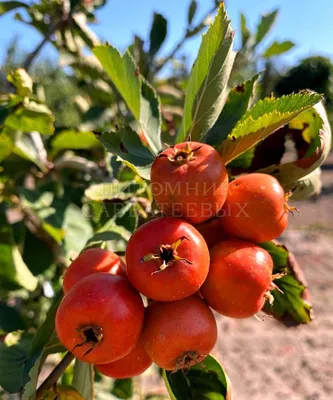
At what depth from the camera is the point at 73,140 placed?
1.64 meters

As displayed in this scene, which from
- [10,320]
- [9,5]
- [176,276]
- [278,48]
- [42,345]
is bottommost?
[10,320]

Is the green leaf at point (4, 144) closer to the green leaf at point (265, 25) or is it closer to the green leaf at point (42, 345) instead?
the green leaf at point (42, 345)

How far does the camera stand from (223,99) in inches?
38.8

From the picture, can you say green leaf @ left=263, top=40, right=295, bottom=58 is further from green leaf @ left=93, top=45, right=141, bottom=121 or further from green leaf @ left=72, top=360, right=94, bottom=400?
green leaf @ left=72, top=360, right=94, bottom=400

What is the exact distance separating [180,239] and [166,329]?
0.15m

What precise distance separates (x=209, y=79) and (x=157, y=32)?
0.77m

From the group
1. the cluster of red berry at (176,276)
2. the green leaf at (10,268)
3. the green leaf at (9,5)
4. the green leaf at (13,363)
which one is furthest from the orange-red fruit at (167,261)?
the green leaf at (9,5)

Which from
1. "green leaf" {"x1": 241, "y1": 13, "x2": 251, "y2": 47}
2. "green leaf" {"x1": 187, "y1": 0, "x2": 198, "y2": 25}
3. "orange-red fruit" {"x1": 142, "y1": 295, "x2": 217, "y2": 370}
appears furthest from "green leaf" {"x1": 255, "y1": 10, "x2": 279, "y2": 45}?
"orange-red fruit" {"x1": 142, "y1": 295, "x2": 217, "y2": 370}

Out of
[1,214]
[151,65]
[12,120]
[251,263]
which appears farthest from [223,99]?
[1,214]

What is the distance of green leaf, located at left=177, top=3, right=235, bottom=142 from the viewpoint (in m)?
0.82

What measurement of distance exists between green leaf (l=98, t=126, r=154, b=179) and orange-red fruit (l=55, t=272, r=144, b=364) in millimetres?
245

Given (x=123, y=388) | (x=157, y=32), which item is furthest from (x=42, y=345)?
(x=157, y=32)

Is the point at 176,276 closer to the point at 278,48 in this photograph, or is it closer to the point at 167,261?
the point at 167,261

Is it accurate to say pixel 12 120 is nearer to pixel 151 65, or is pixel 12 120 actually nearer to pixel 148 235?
pixel 151 65
